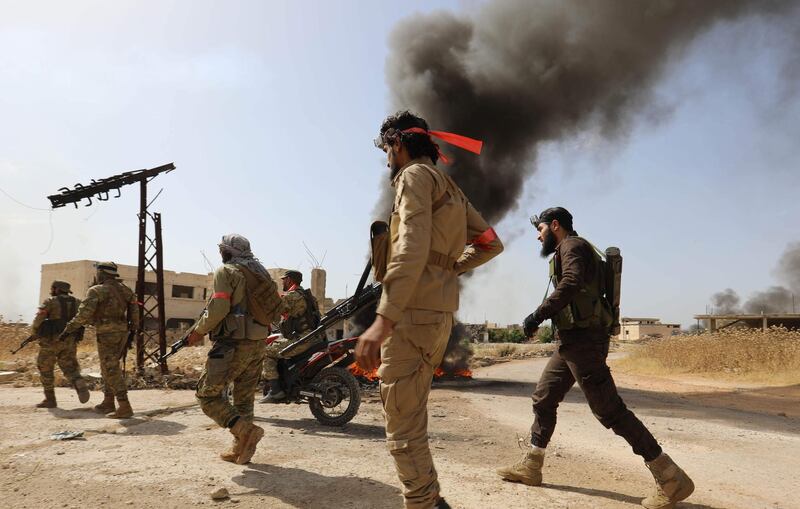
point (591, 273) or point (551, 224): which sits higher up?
point (551, 224)

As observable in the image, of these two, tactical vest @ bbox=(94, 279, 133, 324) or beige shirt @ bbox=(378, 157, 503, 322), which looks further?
tactical vest @ bbox=(94, 279, 133, 324)

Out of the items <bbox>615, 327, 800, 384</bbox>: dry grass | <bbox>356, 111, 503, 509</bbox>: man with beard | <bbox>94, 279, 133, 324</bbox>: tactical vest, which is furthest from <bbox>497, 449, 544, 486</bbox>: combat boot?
<bbox>615, 327, 800, 384</bbox>: dry grass

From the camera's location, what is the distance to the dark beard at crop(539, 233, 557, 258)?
366 centimetres

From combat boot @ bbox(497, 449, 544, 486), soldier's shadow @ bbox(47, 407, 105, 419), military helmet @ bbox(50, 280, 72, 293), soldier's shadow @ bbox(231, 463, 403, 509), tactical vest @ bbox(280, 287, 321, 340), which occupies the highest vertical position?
military helmet @ bbox(50, 280, 72, 293)

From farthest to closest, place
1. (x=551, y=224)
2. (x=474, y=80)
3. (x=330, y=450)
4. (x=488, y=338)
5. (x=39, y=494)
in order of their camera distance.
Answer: (x=488, y=338) → (x=474, y=80) → (x=330, y=450) → (x=551, y=224) → (x=39, y=494)

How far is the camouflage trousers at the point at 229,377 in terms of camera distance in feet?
12.3

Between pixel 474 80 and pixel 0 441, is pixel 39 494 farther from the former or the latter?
pixel 474 80

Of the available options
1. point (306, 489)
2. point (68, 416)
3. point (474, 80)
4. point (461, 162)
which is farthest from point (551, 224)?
point (474, 80)

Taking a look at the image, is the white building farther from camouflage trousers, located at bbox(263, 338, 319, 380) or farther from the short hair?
the short hair

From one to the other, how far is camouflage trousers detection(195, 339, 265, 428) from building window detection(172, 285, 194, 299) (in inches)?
1452

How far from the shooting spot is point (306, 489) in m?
→ 3.27

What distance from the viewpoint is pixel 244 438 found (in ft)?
12.2

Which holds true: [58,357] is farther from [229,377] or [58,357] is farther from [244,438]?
[244,438]

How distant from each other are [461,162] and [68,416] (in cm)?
1196
